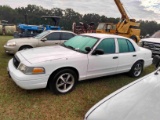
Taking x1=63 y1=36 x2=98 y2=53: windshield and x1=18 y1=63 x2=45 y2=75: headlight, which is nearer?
x1=18 y1=63 x2=45 y2=75: headlight

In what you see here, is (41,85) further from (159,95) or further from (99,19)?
(99,19)

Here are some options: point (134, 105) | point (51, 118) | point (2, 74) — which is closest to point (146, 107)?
point (134, 105)

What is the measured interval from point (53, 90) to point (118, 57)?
2.21 meters

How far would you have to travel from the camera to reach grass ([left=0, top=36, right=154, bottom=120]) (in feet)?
10.4

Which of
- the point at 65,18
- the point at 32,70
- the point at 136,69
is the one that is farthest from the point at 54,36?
the point at 65,18

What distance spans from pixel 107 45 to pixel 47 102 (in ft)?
7.68

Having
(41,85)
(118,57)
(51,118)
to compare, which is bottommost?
(51,118)

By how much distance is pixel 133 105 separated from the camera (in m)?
1.67

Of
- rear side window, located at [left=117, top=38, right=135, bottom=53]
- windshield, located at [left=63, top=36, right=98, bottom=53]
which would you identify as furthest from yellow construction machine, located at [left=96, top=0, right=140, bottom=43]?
windshield, located at [left=63, top=36, right=98, bottom=53]

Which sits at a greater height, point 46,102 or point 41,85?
point 41,85

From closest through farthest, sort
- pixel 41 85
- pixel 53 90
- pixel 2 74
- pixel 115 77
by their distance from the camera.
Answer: pixel 41 85 < pixel 53 90 < pixel 2 74 < pixel 115 77

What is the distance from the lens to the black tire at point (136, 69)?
5.52 metres

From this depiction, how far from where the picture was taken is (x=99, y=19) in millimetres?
44719

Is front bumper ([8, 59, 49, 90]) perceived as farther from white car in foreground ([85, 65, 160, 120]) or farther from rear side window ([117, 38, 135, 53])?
rear side window ([117, 38, 135, 53])
